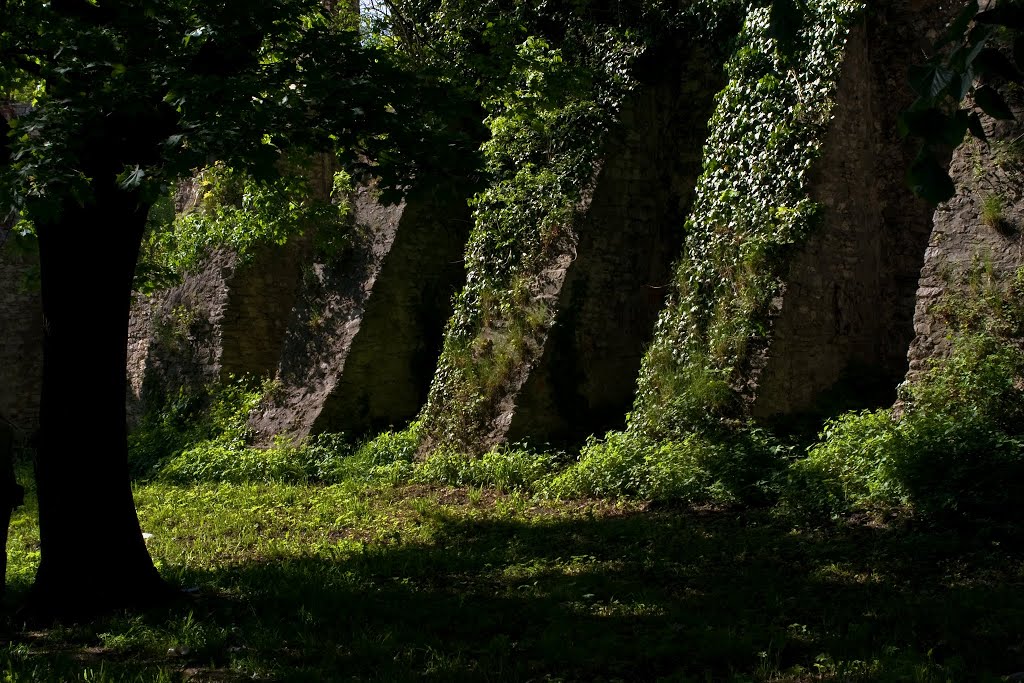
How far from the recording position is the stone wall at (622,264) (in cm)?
1088

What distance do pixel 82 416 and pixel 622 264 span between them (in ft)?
22.6

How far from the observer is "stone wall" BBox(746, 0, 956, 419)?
30.5 feet

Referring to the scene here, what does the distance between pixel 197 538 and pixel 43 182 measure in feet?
14.3

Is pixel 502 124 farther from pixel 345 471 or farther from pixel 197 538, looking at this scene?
pixel 197 538

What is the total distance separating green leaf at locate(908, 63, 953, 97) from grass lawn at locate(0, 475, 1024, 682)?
272 cm

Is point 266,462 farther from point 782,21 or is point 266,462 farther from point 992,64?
point 992,64

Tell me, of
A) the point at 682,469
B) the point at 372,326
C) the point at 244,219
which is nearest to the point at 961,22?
the point at 682,469

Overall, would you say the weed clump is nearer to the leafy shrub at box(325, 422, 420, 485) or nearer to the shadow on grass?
the shadow on grass

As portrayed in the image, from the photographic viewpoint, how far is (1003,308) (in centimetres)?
761

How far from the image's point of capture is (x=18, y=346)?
18438mm

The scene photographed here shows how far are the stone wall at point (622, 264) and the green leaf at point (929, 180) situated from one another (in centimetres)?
837

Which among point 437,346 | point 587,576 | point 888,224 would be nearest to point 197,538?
point 587,576

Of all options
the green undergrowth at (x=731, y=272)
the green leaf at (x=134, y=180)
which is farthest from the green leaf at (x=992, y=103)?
the green undergrowth at (x=731, y=272)

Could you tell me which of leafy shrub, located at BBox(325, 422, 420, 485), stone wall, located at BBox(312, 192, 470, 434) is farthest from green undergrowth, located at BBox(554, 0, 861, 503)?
stone wall, located at BBox(312, 192, 470, 434)
